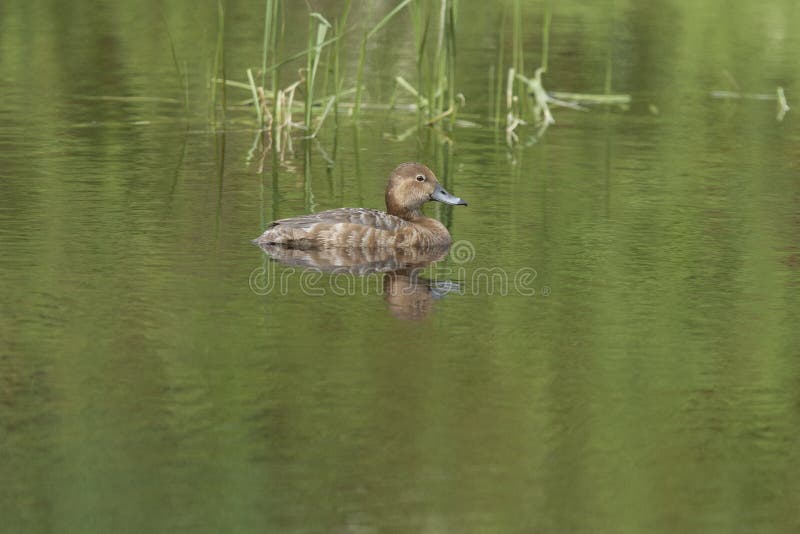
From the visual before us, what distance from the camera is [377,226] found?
11211 millimetres

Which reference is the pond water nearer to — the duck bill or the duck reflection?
the duck reflection

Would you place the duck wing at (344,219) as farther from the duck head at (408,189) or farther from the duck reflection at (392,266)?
the duck head at (408,189)

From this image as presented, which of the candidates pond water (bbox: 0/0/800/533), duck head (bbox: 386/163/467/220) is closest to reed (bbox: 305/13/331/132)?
pond water (bbox: 0/0/800/533)

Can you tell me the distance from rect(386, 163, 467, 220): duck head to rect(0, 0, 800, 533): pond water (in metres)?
0.41

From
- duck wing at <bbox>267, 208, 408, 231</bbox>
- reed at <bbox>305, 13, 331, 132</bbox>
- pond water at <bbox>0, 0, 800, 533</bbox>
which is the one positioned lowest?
pond water at <bbox>0, 0, 800, 533</bbox>

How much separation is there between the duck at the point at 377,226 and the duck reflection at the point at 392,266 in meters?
0.05

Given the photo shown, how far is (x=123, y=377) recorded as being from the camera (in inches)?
313

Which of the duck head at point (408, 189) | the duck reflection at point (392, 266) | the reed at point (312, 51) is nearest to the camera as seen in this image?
the duck reflection at point (392, 266)

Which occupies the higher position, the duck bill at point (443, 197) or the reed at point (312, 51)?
the reed at point (312, 51)

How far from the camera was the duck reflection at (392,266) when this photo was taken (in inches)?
385

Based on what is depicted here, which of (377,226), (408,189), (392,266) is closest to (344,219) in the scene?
(377,226)

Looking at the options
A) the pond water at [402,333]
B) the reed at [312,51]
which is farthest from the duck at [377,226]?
the reed at [312,51]

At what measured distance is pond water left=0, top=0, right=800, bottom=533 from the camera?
21.7 ft

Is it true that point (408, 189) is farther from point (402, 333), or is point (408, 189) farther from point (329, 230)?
point (402, 333)
